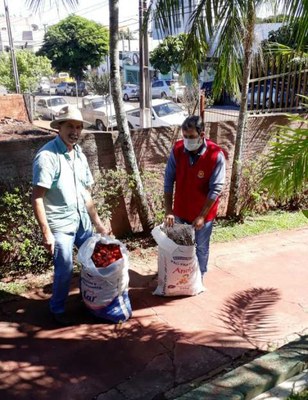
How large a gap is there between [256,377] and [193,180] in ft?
5.39

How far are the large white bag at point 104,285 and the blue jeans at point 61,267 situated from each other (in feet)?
0.34

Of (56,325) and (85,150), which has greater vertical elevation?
(85,150)

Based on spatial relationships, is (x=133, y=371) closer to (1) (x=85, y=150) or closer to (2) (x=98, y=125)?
(1) (x=85, y=150)

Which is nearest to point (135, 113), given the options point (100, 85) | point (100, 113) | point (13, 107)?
point (100, 113)

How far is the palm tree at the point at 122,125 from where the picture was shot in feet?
14.2

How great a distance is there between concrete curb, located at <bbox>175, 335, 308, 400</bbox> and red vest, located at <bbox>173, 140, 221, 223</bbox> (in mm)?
1246

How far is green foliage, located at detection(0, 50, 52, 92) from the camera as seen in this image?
2812cm

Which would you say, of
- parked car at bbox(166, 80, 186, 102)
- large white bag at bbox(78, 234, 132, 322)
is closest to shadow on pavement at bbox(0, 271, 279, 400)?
large white bag at bbox(78, 234, 132, 322)

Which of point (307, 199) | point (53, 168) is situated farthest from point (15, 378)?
point (307, 199)

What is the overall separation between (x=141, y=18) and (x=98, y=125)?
16798 millimetres

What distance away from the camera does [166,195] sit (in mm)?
3809

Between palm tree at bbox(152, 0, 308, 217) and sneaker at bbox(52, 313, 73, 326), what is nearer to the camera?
sneaker at bbox(52, 313, 73, 326)

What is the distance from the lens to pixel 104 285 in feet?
10.6

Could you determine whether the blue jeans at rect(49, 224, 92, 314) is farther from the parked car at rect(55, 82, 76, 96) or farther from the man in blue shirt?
the parked car at rect(55, 82, 76, 96)
